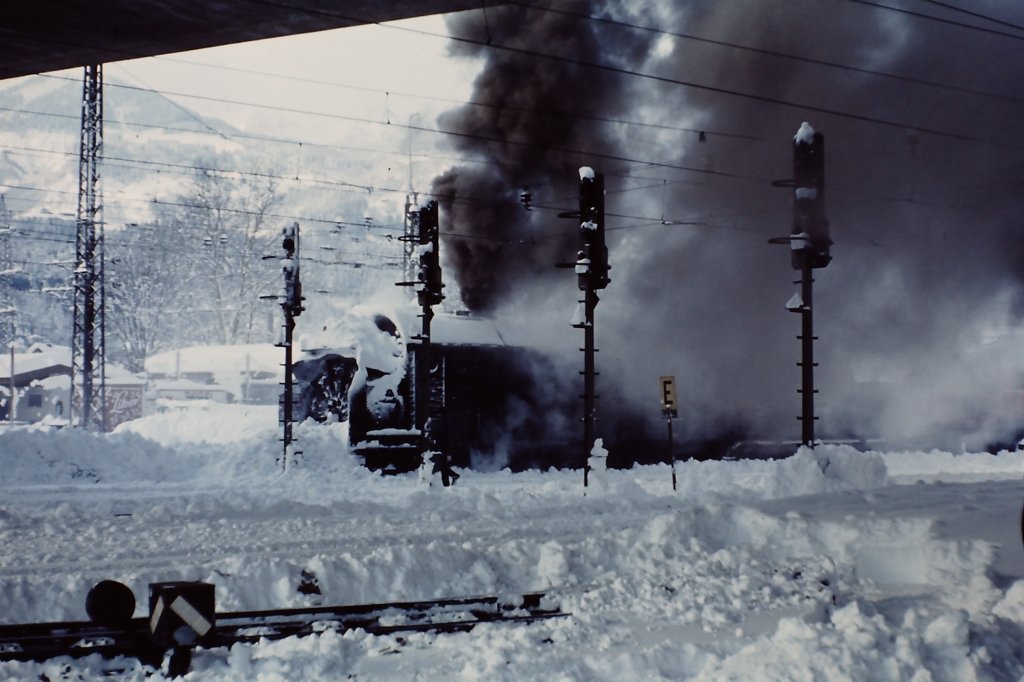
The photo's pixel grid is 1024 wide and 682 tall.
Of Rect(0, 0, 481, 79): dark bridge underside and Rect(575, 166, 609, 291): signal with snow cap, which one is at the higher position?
Rect(0, 0, 481, 79): dark bridge underside

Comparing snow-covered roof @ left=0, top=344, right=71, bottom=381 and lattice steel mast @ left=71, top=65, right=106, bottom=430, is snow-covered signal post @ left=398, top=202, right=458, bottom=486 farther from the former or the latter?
snow-covered roof @ left=0, top=344, right=71, bottom=381

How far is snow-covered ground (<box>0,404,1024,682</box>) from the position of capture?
20.3 feet

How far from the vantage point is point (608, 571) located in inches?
372

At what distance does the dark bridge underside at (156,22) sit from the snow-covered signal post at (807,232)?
279 inches

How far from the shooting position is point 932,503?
13352 millimetres

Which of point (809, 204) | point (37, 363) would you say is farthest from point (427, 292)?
point (37, 363)

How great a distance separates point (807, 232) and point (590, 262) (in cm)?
427

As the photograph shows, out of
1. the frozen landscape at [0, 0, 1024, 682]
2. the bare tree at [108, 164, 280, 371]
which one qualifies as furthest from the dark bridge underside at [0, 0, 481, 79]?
the bare tree at [108, 164, 280, 371]

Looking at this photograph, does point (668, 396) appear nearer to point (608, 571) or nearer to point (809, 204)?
point (809, 204)

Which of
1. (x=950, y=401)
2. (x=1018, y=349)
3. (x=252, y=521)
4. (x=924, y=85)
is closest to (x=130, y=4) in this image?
(x=252, y=521)

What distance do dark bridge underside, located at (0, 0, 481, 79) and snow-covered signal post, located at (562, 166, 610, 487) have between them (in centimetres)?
452

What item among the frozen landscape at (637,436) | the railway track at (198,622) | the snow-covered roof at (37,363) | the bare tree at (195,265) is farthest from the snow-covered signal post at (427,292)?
the bare tree at (195,265)

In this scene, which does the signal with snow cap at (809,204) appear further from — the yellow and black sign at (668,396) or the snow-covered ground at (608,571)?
the snow-covered ground at (608,571)

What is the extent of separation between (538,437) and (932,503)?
1235cm
